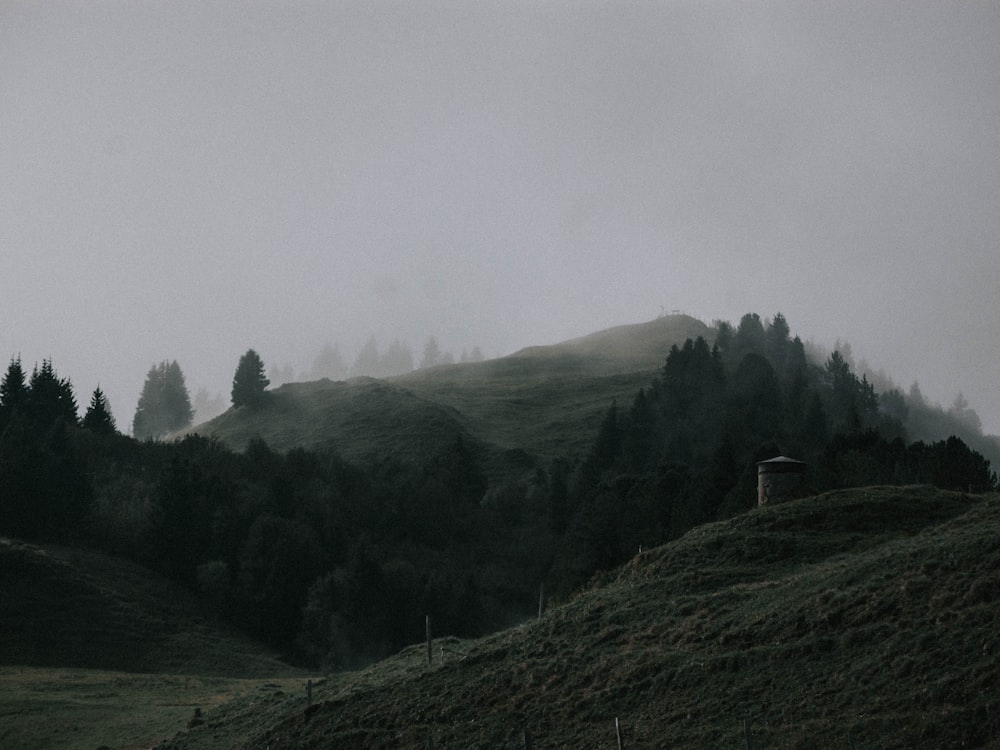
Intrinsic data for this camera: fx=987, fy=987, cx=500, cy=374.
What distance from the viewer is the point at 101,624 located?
2847 inches

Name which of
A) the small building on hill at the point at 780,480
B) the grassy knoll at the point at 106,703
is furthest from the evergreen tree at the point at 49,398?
the small building on hill at the point at 780,480

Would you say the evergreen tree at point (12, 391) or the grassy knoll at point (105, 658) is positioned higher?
the evergreen tree at point (12, 391)

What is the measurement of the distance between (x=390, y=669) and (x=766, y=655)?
2141cm

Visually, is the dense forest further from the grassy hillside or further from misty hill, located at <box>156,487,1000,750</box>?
misty hill, located at <box>156,487,1000,750</box>

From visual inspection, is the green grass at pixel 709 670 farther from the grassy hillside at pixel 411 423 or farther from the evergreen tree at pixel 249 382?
the evergreen tree at pixel 249 382

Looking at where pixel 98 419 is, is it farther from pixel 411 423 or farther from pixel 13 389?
pixel 411 423

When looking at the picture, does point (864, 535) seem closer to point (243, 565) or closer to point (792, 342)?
point (243, 565)

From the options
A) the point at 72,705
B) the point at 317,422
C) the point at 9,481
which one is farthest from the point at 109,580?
the point at 317,422

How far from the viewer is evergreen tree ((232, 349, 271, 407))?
184250 mm

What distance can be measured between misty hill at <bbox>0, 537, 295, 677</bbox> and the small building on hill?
122ft

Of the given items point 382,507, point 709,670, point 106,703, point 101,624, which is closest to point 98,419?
point 382,507

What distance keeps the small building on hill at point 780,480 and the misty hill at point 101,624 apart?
122ft

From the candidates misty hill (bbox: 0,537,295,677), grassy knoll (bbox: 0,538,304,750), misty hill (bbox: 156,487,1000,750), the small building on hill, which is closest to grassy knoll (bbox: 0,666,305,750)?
grassy knoll (bbox: 0,538,304,750)

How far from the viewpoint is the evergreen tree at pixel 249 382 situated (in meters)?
184
